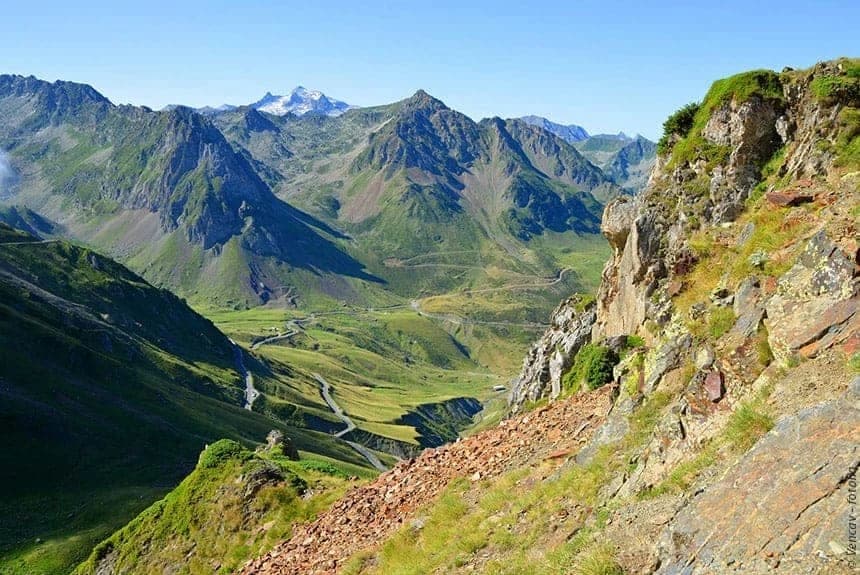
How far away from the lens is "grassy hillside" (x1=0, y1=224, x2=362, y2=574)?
7431 centimetres

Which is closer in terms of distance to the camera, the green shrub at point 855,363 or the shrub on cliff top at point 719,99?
the green shrub at point 855,363

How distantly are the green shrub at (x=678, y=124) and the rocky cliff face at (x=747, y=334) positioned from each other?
295 mm

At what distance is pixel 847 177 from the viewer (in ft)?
75.0

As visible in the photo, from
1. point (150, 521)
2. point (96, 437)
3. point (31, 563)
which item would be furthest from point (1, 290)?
point (150, 521)

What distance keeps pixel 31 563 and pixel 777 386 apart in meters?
75.5

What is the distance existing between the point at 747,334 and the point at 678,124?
71.1ft

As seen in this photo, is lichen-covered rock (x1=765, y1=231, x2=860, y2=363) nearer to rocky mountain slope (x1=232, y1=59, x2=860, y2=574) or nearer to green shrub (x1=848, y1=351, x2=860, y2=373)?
rocky mountain slope (x1=232, y1=59, x2=860, y2=574)

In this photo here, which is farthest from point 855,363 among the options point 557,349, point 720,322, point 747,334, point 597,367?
point 557,349

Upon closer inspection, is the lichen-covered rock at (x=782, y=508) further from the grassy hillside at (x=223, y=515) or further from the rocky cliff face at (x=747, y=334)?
the grassy hillside at (x=223, y=515)

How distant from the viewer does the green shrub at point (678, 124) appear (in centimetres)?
3506

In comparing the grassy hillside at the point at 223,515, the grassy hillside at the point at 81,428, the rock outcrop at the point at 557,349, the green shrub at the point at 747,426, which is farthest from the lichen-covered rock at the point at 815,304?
the grassy hillside at the point at 81,428

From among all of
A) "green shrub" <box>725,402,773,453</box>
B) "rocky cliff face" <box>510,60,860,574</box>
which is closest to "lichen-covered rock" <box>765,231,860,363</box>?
"rocky cliff face" <box>510,60,860,574</box>

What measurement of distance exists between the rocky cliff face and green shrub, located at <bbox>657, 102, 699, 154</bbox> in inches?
11.6

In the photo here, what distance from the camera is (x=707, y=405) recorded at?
55.3ft
